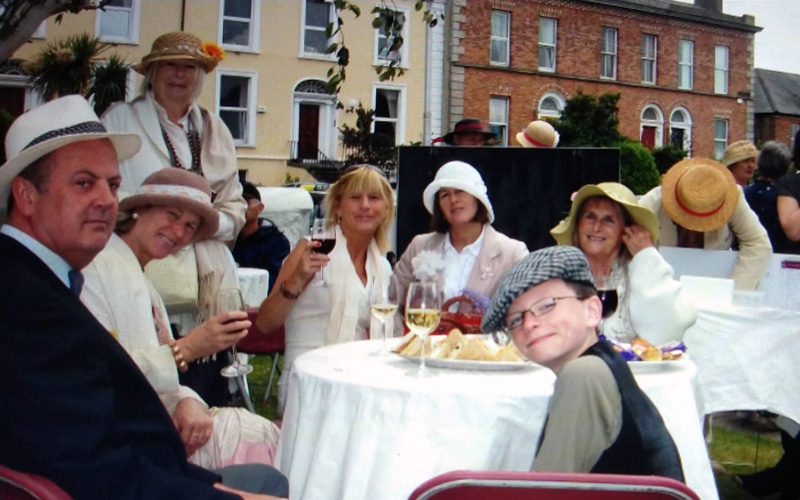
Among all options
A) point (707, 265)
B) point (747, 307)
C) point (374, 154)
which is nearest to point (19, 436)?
point (747, 307)

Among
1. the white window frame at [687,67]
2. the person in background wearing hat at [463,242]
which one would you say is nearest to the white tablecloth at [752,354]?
the person in background wearing hat at [463,242]

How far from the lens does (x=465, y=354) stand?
2668 millimetres

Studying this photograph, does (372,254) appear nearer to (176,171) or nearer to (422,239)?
(422,239)

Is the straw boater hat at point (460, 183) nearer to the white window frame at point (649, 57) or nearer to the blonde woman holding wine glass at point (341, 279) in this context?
the blonde woman holding wine glass at point (341, 279)

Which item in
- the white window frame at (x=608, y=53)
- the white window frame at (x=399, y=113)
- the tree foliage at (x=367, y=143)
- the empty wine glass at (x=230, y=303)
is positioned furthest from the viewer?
the white window frame at (x=608, y=53)

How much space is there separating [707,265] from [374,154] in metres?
16.7

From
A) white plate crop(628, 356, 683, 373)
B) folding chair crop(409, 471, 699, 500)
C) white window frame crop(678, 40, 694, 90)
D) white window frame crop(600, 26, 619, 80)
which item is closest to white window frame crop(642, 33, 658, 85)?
white window frame crop(678, 40, 694, 90)

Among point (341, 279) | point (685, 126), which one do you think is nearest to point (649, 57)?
point (685, 126)

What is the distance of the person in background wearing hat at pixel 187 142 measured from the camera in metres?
3.66

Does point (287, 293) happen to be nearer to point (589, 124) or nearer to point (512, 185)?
point (512, 185)

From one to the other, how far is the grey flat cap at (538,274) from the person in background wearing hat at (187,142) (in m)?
1.90

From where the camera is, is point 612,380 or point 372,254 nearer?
point 612,380

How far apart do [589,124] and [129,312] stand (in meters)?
21.7

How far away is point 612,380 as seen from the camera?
1742 millimetres
